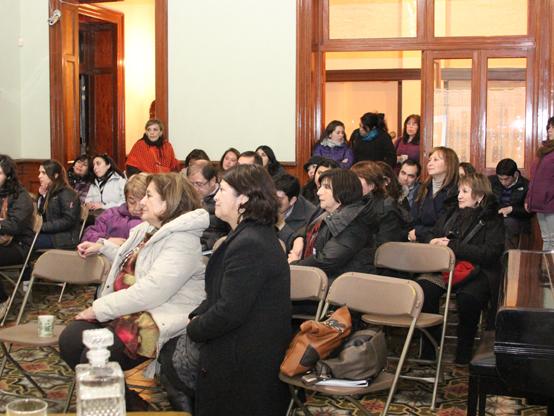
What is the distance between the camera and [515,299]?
266cm

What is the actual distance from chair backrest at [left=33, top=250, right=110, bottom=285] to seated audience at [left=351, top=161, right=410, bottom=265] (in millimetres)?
1606

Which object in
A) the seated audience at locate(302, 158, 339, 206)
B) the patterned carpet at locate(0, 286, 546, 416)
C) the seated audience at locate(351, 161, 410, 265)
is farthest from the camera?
the seated audience at locate(302, 158, 339, 206)

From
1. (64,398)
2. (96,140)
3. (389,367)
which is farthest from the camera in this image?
(96,140)

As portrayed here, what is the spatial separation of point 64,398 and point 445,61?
573 centimetres

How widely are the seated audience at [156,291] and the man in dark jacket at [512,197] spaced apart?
14.1ft

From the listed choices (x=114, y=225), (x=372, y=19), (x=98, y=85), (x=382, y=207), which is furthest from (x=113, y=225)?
(x=98, y=85)

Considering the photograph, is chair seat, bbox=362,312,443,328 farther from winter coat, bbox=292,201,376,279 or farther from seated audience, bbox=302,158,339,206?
seated audience, bbox=302,158,339,206

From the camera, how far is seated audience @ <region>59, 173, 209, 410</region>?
12.1ft

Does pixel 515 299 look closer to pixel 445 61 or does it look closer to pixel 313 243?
pixel 313 243

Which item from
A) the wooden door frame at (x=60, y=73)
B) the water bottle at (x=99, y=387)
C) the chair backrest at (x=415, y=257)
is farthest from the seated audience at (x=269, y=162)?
the water bottle at (x=99, y=387)

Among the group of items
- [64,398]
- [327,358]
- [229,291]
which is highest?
[229,291]

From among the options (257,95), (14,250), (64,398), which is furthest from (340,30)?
(64,398)

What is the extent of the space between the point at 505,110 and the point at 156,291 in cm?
577

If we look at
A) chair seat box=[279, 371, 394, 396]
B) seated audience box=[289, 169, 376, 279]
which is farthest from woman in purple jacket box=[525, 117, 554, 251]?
chair seat box=[279, 371, 394, 396]
